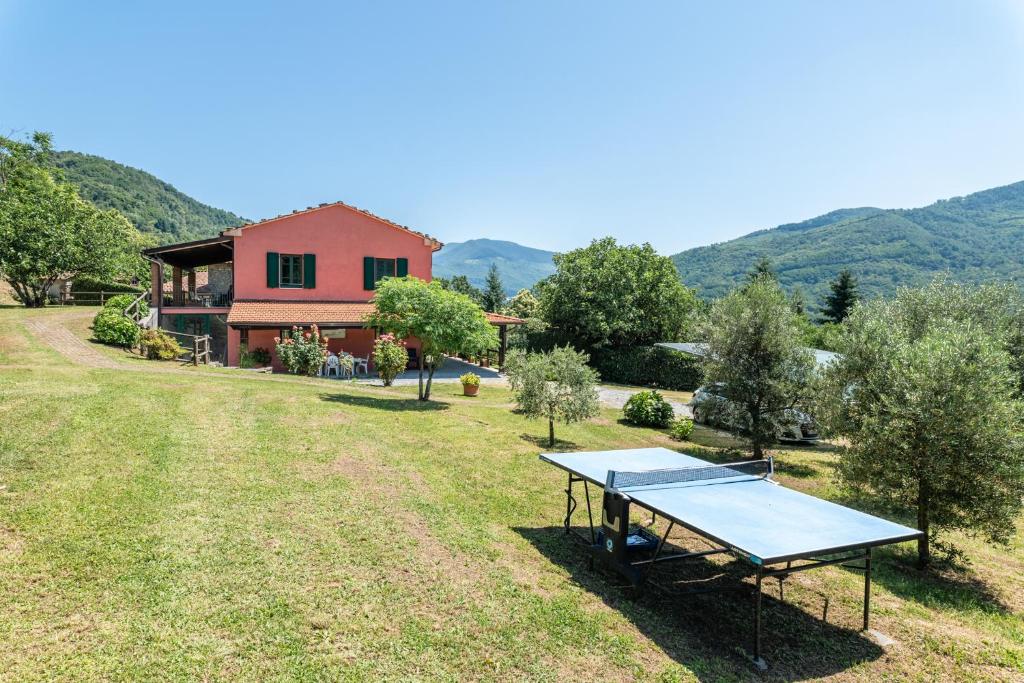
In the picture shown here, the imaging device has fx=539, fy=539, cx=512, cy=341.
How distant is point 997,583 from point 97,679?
12.4 metres

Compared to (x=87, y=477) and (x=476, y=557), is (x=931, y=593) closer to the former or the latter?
(x=476, y=557)

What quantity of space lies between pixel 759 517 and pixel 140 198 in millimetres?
108905

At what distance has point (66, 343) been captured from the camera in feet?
68.0

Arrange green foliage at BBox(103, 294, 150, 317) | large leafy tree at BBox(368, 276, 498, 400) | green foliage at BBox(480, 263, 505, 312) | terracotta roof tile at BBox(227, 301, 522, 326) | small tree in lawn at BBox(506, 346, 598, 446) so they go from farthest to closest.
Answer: green foliage at BBox(480, 263, 505, 312) < terracotta roof tile at BBox(227, 301, 522, 326) < green foliage at BBox(103, 294, 150, 317) < large leafy tree at BBox(368, 276, 498, 400) < small tree in lawn at BBox(506, 346, 598, 446)

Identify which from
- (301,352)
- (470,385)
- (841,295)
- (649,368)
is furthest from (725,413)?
(841,295)

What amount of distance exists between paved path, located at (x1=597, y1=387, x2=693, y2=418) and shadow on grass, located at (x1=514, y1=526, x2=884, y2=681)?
14.5 metres

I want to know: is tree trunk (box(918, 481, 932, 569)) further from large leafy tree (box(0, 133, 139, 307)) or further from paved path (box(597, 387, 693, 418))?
large leafy tree (box(0, 133, 139, 307))

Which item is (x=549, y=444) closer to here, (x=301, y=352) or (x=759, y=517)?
(x=759, y=517)

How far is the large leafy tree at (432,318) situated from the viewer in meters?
18.0

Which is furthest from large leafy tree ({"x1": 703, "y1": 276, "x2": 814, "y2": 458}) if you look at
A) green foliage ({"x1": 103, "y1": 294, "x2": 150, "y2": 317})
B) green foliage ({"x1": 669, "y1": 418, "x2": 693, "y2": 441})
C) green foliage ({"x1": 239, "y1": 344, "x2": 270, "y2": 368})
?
green foliage ({"x1": 103, "y1": 294, "x2": 150, "y2": 317})

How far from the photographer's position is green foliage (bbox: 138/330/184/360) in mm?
21234

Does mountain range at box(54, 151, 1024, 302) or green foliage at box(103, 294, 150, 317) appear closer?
green foliage at box(103, 294, 150, 317)

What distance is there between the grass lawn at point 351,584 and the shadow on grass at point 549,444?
92.2 inches

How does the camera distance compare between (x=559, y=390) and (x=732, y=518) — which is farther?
(x=559, y=390)
